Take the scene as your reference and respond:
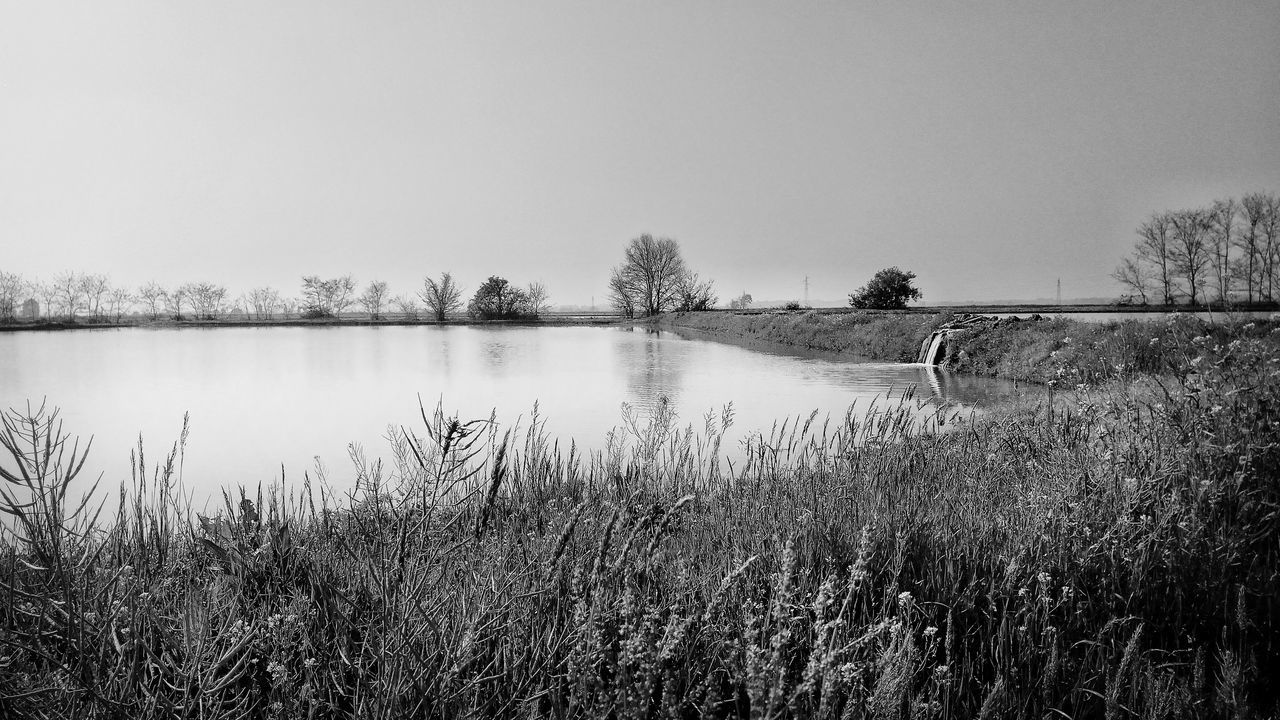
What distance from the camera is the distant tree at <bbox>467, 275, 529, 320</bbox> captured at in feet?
194

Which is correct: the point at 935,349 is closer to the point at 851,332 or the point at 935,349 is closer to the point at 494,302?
the point at 851,332

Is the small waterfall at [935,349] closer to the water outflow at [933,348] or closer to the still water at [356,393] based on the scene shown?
the water outflow at [933,348]

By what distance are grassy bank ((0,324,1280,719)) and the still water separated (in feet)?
4.58

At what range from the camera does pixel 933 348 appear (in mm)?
19391

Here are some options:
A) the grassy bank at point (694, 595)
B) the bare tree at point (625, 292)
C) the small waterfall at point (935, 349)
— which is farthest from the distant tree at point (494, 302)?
the grassy bank at point (694, 595)

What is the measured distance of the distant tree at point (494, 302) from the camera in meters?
59.1

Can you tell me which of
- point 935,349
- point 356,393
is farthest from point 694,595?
point 935,349

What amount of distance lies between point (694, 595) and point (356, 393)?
987 centimetres

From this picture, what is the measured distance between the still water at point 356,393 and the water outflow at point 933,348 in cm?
102

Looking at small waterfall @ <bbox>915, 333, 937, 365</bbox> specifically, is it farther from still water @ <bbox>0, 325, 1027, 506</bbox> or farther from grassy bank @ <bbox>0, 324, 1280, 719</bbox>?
grassy bank @ <bbox>0, 324, 1280, 719</bbox>

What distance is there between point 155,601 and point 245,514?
0.74 metres

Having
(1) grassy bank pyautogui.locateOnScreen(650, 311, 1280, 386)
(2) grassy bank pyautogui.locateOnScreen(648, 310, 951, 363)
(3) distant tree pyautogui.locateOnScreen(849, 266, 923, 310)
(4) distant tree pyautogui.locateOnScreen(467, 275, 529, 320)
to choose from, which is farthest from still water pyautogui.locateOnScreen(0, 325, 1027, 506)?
(4) distant tree pyautogui.locateOnScreen(467, 275, 529, 320)

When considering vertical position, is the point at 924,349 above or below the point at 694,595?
above

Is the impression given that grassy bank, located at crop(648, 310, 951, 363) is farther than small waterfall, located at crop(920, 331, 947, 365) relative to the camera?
Yes
